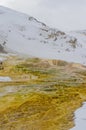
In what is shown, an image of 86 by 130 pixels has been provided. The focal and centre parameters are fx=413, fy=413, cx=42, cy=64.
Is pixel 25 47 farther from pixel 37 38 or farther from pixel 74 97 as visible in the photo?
pixel 74 97

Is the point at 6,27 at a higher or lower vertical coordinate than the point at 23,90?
higher

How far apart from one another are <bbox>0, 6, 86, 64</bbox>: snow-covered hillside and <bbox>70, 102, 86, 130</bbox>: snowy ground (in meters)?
54.1

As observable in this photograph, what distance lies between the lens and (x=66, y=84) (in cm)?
2588

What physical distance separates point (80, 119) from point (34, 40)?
6544 cm

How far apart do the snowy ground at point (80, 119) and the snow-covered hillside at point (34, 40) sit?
54.1m

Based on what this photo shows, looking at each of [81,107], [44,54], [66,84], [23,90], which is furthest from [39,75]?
[44,54]

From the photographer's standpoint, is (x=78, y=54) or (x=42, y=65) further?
(x=78, y=54)

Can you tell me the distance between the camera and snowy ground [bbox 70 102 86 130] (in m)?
14.5

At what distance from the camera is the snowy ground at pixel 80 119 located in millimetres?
14463

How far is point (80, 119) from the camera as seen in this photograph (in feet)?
50.8

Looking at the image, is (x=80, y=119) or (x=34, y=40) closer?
(x=80, y=119)

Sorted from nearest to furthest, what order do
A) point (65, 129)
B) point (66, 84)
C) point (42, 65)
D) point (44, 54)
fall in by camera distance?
point (65, 129)
point (66, 84)
point (42, 65)
point (44, 54)

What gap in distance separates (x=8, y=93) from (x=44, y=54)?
51.5 meters

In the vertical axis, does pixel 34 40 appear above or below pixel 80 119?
above
